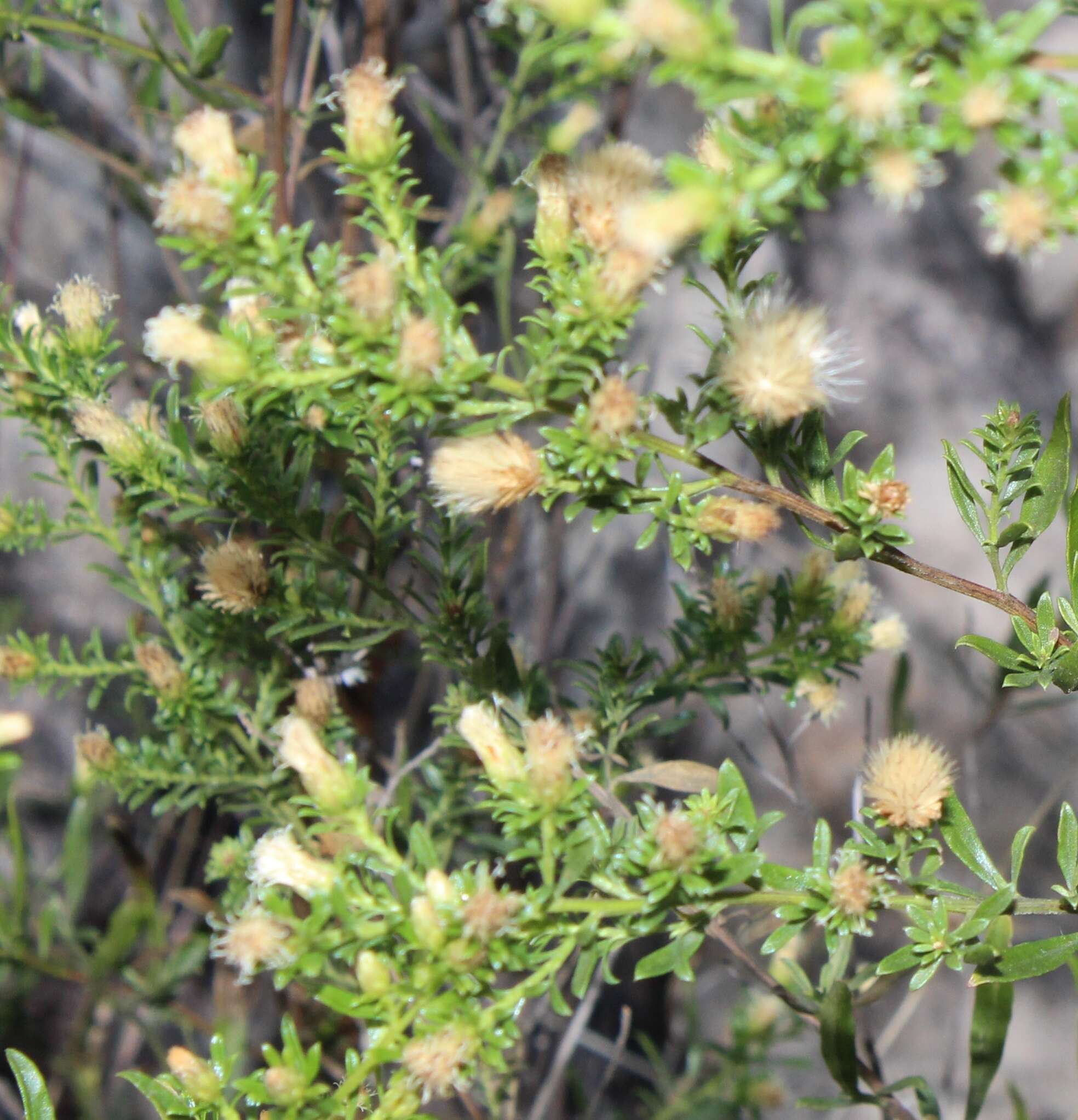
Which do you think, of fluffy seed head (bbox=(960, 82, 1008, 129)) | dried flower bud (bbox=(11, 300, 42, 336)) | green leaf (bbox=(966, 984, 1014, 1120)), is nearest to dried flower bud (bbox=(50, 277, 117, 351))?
dried flower bud (bbox=(11, 300, 42, 336))

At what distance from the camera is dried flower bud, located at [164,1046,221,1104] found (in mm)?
365

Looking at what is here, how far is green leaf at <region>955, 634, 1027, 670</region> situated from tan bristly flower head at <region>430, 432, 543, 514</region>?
0.17 meters

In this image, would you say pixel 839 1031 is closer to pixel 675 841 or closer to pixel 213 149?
pixel 675 841

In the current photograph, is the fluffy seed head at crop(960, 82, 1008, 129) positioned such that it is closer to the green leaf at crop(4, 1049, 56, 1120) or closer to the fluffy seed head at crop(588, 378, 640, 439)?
the fluffy seed head at crop(588, 378, 640, 439)

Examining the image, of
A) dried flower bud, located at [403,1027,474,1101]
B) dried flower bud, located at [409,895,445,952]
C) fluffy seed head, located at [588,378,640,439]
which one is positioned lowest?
dried flower bud, located at [403,1027,474,1101]

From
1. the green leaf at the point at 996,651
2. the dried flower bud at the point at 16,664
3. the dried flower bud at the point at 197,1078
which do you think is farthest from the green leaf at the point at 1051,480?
the dried flower bud at the point at 16,664

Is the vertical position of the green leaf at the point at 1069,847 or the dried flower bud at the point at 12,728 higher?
the dried flower bud at the point at 12,728

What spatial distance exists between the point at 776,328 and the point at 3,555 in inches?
39.4

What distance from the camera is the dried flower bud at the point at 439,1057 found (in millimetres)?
308

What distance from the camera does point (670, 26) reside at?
23 cm

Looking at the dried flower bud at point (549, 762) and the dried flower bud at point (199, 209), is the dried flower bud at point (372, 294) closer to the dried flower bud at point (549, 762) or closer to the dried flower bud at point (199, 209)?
the dried flower bud at point (199, 209)

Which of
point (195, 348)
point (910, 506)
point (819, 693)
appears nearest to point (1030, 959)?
point (819, 693)

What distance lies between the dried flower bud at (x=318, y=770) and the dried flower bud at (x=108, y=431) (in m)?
0.17

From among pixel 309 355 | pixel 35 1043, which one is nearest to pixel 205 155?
pixel 309 355
